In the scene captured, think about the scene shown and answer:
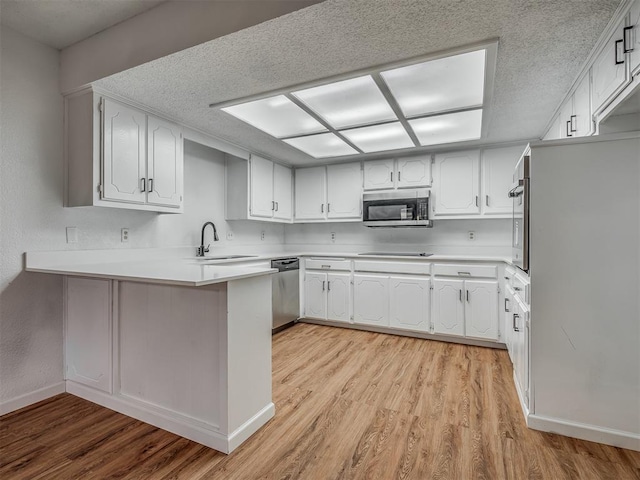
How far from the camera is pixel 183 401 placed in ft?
6.04

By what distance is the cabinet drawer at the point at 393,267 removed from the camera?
141 inches

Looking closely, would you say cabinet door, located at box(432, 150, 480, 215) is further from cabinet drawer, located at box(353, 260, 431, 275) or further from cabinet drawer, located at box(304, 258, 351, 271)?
cabinet drawer, located at box(304, 258, 351, 271)

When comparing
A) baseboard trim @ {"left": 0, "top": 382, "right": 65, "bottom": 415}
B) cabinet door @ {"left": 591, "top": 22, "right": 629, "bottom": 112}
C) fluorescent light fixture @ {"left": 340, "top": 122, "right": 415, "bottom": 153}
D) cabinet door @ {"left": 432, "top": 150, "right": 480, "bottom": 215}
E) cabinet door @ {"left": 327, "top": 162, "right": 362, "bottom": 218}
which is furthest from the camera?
cabinet door @ {"left": 327, "top": 162, "right": 362, "bottom": 218}

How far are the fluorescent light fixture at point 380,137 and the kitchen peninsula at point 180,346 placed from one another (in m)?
1.89

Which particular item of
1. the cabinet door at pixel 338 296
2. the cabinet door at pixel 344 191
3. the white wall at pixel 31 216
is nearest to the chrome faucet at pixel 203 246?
the white wall at pixel 31 216

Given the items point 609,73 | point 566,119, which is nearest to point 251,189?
point 566,119

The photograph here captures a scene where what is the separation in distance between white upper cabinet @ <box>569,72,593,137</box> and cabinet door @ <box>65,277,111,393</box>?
10.4 ft

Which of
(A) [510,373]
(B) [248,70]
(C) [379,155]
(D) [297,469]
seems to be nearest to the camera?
(D) [297,469]

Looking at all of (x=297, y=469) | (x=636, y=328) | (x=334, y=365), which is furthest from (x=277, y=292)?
(x=636, y=328)

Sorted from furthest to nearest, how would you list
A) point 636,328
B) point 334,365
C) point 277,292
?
point 277,292
point 334,365
point 636,328

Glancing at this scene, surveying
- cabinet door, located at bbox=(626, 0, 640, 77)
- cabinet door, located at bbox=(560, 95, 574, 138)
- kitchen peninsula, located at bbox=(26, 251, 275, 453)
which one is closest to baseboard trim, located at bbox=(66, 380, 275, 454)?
kitchen peninsula, located at bbox=(26, 251, 275, 453)

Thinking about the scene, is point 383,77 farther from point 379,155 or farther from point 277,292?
point 277,292

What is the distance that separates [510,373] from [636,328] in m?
1.17

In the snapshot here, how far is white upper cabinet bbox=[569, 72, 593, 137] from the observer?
1973 millimetres
